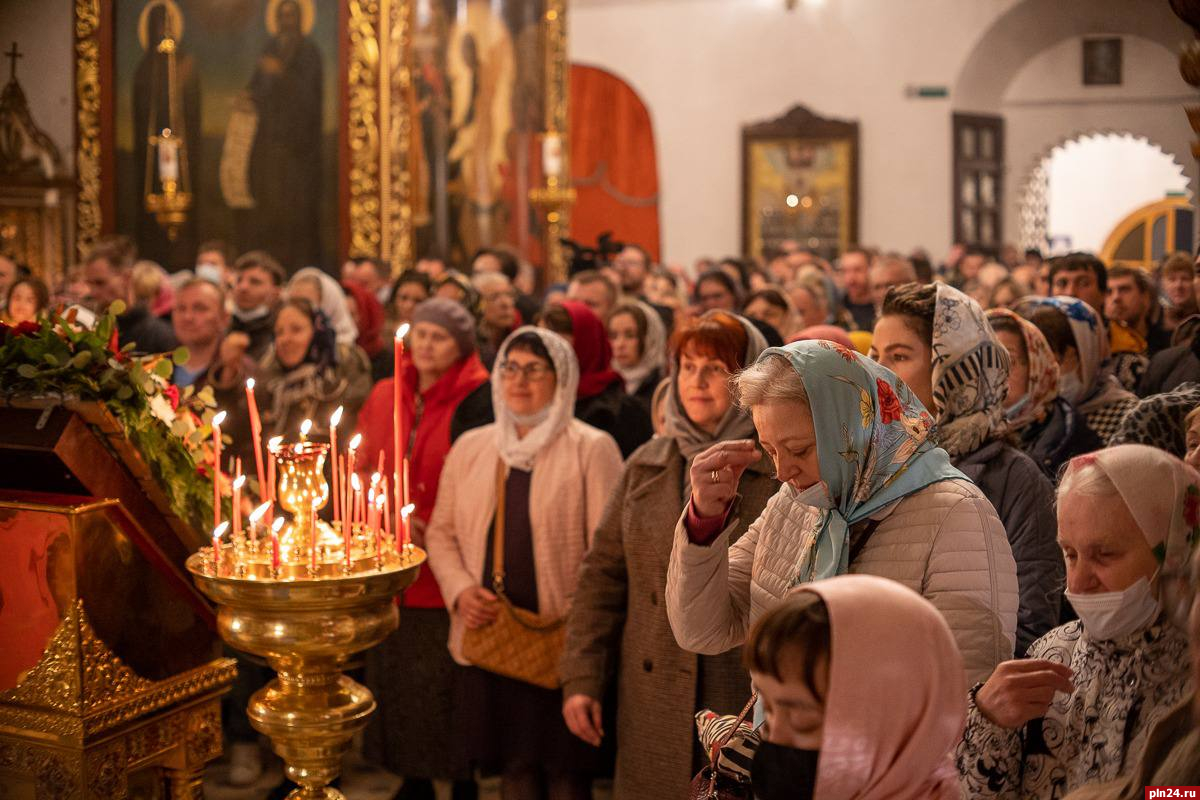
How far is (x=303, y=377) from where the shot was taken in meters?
5.54

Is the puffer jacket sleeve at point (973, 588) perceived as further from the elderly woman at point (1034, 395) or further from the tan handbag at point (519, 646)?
the tan handbag at point (519, 646)

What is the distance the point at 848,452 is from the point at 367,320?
5.16m

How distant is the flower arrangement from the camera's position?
9.62 ft

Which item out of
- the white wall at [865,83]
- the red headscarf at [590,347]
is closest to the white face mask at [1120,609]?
the red headscarf at [590,347]

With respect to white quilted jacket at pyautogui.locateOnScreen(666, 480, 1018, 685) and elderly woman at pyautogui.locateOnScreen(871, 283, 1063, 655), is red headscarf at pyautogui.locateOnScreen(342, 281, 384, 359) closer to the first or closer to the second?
elderly woman at pyautogui.locateOnScreen(871, 283, 1063, 655)

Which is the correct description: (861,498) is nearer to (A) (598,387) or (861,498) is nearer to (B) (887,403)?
(B) (887,403)

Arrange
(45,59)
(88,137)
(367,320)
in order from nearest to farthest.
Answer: (45,59)
(367,320)
(88,137)

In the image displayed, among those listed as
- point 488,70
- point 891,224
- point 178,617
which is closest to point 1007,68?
point 891,224

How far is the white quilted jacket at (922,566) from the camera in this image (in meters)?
2.25

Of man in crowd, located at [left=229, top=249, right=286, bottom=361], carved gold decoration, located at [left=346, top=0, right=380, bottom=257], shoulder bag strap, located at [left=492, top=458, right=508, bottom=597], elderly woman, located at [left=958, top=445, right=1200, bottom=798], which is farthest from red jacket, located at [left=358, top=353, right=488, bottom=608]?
carved gold decoration, located at [left=346, top=0, right=380, bottom=257]

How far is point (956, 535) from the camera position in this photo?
2.27m

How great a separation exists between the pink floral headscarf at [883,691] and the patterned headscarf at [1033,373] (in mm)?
1848

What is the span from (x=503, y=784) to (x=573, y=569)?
0.66m

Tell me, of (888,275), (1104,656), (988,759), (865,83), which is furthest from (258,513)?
(865,83)
